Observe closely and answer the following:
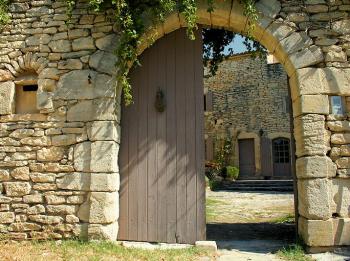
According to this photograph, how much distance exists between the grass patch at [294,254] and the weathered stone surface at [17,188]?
2.97m

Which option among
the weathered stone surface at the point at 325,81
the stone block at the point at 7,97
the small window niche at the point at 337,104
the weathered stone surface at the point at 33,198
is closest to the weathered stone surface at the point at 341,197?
the small window niche at the point at 337,104

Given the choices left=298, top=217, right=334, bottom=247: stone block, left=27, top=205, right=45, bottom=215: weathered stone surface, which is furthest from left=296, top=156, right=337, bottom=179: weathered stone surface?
left=27, top=205, right=45, bottom=215: weathered stone surface

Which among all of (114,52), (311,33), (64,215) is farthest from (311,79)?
(64,215)

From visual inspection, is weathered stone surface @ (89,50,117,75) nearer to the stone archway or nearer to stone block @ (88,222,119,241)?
the stone archway

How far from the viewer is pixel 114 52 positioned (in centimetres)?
409

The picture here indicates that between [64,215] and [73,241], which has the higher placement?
[64,215]

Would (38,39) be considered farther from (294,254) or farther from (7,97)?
(294,254)

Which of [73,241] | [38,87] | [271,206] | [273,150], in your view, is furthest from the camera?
[273,150]

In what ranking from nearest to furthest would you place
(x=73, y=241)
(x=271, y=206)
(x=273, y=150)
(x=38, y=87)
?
(x=73, y=241), (x=38, y=87), (x=271, y=206), (x=273, y=150)

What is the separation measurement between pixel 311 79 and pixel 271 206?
5.43 metres

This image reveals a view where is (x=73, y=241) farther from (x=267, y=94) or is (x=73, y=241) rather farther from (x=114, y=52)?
(x=267, y=94)

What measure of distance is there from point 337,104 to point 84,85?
2.99m

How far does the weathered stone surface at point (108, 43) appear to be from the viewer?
421 cm

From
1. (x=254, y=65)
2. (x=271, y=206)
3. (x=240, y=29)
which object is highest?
(x=254, y=65)
